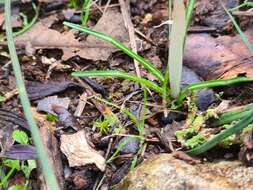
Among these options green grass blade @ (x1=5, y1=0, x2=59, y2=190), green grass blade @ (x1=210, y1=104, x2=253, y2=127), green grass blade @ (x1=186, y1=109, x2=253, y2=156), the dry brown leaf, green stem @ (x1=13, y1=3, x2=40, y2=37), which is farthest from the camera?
green stem @ (x1=13, y1=3, x2=40, y2=37)

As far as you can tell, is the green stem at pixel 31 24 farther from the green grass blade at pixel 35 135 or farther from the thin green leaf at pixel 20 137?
the green grass blade at pixel 35 135

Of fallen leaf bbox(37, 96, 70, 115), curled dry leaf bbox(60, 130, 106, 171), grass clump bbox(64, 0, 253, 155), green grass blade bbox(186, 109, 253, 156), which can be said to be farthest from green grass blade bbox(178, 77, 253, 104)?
fallen leaf bbox(37, 96, 70, 115)

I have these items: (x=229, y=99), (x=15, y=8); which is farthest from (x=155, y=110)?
(x=15, y=8)

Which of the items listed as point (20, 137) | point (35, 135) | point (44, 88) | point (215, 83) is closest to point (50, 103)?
point (44, 88)

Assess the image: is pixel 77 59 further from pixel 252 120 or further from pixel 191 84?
pixel 252 120

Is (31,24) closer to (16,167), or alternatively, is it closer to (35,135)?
(16,167)

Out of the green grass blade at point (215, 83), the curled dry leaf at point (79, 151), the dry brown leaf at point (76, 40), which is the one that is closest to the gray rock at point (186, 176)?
the curled dry leaf at point (79, 151)

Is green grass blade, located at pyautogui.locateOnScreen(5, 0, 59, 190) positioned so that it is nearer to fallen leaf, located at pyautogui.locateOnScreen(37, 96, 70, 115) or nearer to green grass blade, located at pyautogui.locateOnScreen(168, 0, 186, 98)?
green grass blade, located at pyautogui.locateOnScreen(168, 0, 186, 98)

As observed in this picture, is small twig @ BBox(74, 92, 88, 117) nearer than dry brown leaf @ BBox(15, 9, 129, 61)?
Yes
